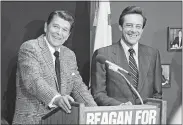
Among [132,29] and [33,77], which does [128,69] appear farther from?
[33,77]

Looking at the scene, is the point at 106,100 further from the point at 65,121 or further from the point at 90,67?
the point at 65,121

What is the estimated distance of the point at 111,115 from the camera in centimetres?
237

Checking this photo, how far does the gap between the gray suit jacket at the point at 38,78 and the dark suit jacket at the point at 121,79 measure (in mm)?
338

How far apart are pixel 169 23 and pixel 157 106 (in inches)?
81.5

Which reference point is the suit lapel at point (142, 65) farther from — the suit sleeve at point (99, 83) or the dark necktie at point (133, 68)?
the suit sleeve at point (99, 83)

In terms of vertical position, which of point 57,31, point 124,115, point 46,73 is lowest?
point 124,115

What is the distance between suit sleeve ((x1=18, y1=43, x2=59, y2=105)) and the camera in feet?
9.08

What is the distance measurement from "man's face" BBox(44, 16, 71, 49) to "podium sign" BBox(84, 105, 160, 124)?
54.2 inches

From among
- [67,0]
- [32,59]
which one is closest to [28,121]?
[32,59]

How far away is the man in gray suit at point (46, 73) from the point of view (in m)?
3.07

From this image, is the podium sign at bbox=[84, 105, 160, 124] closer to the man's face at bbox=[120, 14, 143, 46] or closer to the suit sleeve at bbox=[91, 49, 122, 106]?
the suit sleeve at bbox=[91, 49, 122, 106]

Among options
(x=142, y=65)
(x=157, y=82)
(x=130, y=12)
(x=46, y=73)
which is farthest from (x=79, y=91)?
(x=130, y=12)

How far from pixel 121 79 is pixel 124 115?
139 cm

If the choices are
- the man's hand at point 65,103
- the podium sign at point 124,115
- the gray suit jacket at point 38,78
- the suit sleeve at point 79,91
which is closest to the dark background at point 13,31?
the gray suit jacket at point 38,78
